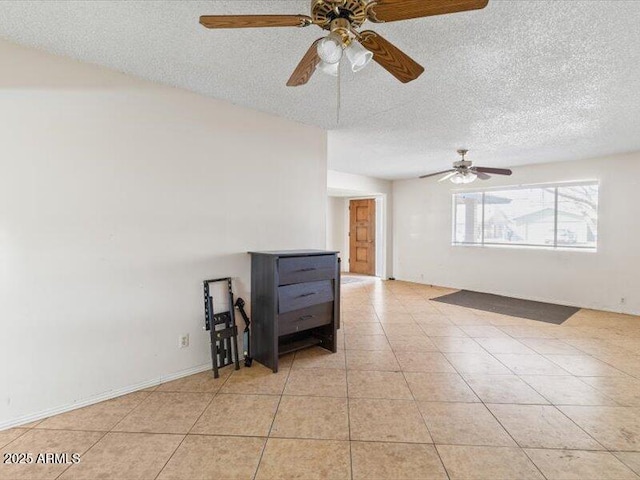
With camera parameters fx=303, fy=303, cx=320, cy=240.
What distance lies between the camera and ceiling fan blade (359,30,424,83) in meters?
1.40

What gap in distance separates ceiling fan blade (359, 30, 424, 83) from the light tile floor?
6.91 ft

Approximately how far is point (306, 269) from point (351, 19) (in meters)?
1.93

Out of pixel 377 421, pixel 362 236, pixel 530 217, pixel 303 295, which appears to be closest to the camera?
pixel 377 421

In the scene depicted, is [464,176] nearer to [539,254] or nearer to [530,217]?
[530,217]

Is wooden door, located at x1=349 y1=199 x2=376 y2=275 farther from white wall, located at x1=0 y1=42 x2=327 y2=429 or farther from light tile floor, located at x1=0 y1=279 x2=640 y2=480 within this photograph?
white wall, located at x1=0 y1=42 x2=327 y2=429

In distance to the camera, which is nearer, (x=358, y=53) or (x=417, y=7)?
(x=417, y=7)

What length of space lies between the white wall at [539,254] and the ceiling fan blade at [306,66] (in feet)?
17.0

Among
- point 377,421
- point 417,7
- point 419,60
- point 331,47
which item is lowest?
point 377,421

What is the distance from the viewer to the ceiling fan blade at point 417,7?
1.17 m

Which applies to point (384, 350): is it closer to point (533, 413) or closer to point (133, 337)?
point (533, 413)

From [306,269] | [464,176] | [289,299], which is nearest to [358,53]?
[306,269]

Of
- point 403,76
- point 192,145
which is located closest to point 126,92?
point 192,145

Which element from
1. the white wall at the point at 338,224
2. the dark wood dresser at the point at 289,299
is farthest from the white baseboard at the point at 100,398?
the white wall at the point at 338,224

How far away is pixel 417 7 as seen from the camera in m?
1.22
